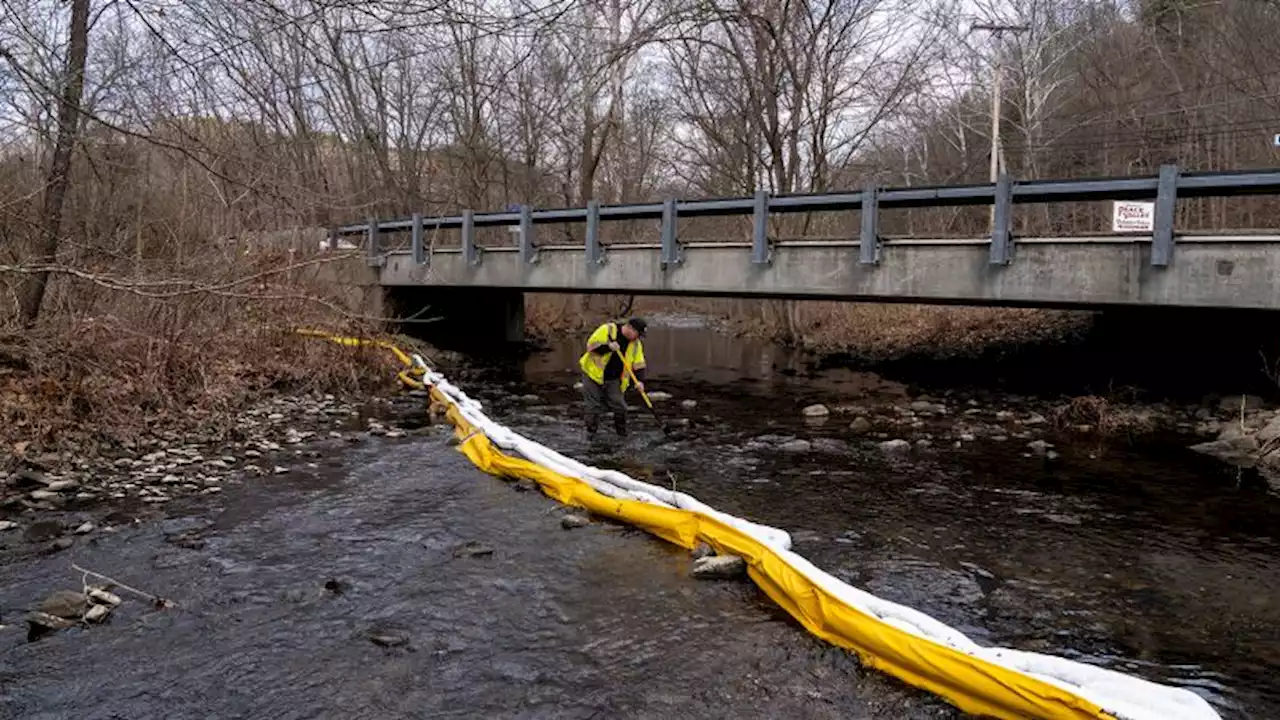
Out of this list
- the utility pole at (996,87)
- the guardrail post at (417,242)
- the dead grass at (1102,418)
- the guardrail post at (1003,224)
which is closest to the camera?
the guardrail post at (1003,224)

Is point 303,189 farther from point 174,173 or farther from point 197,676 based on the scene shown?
point 174,173

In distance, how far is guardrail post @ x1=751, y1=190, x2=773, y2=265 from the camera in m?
12.3

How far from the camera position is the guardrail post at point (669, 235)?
43.5 feet

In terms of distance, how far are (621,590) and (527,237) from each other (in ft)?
38.2

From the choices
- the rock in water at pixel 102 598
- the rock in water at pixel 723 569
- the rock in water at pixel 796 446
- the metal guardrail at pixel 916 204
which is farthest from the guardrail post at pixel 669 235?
the rock in water at pixel 102 598

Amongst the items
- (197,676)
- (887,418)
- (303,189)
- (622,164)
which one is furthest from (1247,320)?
(622,164)

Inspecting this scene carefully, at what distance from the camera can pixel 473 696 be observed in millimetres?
3881

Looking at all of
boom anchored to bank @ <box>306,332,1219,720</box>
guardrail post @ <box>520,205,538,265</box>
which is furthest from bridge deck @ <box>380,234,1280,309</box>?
boom anchored to bank @ <box>306,332,1219,720</box>

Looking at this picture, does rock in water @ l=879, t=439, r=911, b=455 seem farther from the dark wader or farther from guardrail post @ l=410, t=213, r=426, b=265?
guardrail post @ l=410, t=213, r=426, b=265

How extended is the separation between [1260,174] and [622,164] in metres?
25.9

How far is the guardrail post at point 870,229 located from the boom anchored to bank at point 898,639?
6.09 metres

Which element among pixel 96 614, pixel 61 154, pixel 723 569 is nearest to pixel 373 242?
pixel 61 154

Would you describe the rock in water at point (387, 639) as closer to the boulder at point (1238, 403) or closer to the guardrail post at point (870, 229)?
the guardrail post at point (870, 229)

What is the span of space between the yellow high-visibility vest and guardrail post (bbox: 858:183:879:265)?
351cm
